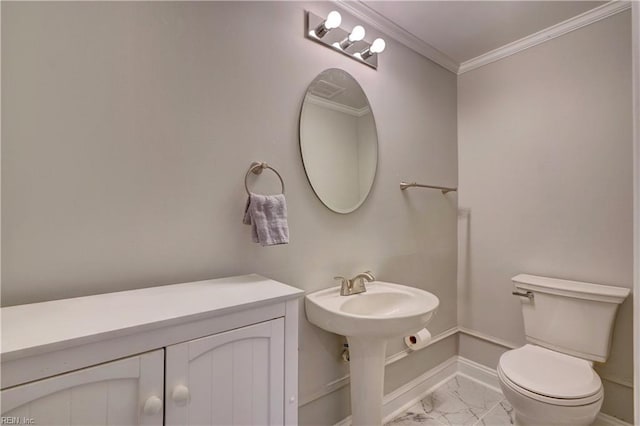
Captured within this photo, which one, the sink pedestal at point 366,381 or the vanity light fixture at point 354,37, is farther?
the vanity light fixture at point 354,37

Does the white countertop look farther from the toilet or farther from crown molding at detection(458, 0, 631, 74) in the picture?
crown molding at detection(458, 0, 631, 74)

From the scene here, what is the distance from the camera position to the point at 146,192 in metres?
1.02

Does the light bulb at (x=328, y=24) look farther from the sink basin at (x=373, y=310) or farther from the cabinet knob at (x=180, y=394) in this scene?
the cabinet knob at (x=180, y=394)

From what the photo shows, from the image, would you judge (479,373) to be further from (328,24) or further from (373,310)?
(328,24)

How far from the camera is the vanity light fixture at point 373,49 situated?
1628mm

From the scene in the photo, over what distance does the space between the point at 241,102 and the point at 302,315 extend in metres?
1.01

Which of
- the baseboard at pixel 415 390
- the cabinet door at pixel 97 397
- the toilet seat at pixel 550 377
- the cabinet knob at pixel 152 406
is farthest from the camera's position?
the baseboard at pixel 415 390

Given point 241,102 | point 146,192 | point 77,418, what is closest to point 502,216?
point 241,102

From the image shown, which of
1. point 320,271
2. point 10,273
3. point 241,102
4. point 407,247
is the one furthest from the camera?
point 407,247

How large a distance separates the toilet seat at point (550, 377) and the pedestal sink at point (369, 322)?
553 millimetres

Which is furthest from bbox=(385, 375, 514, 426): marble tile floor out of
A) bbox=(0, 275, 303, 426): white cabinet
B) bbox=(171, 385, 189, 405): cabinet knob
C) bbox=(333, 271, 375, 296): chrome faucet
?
bbox=(171, 385, 189, 405): cabinet knob

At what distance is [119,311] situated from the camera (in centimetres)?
75

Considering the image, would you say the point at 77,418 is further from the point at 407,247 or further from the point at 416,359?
the point at 416,359

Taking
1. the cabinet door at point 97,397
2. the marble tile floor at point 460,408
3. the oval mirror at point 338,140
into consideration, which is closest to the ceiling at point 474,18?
the oval mirror at point 338,140
